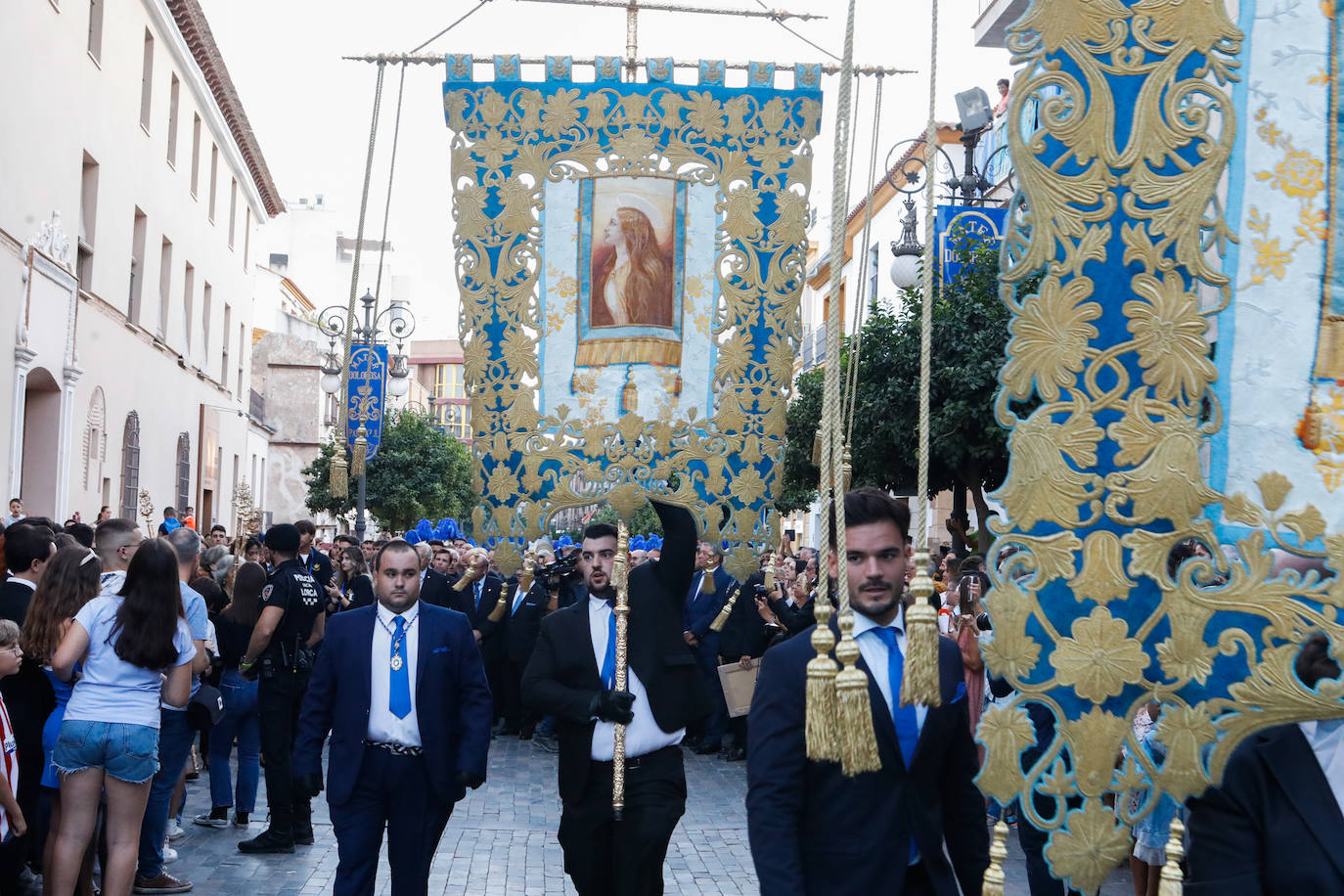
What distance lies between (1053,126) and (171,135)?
1073 inches

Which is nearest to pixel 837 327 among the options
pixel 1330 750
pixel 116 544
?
pixel 1330 750

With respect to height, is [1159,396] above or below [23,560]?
above

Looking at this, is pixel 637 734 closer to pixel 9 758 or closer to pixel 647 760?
pixel 647 760

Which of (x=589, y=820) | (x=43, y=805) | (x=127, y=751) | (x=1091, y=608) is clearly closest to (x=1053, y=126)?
(x=1091, y=608)

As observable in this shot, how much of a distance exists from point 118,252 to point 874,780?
2290cm

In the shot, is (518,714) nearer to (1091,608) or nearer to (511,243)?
A: (511,243)

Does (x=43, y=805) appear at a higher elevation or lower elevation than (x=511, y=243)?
lower

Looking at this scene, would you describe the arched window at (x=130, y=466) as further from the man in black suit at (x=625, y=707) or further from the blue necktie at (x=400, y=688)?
the man in black suit at (x=625, y=707)

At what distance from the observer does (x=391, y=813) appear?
648 cm

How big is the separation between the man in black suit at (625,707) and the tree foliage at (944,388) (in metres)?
9.25

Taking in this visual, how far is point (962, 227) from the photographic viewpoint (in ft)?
47.2

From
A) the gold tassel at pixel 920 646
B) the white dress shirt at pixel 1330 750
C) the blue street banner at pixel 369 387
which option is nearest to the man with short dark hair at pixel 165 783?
the gold tassel at pixel 920 646

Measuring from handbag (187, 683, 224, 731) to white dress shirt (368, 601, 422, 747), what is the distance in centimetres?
220

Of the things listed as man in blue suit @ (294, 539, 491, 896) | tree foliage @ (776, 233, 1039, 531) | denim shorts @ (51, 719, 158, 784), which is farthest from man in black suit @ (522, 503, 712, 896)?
tree foliage @ (776, 233, 1039, 531)
